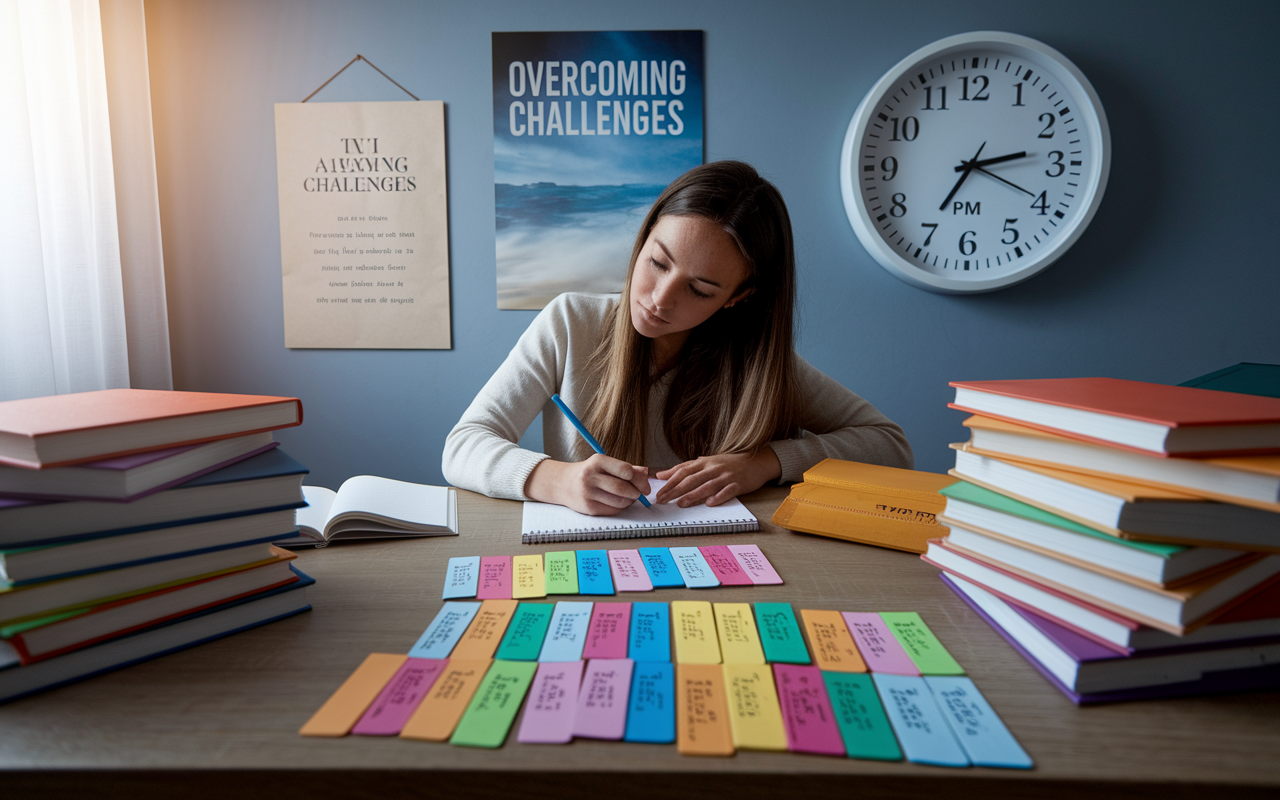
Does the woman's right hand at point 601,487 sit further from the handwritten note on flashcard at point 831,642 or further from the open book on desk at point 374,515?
the handwritten note on flashcard at point 831,642

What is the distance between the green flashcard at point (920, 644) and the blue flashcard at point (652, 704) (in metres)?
0.20

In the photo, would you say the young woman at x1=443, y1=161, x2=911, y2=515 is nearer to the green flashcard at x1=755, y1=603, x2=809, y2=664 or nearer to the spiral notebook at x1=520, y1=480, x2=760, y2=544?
the spiral notebook at x1=520, y1=480, x2=760, y2=544

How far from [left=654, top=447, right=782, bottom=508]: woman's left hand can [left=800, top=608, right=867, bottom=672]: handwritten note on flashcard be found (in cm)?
35

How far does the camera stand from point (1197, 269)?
6.06 feet

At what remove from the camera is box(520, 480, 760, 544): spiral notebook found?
2.63 ft

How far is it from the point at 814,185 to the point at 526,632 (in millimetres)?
1669

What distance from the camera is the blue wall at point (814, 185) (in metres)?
1.80

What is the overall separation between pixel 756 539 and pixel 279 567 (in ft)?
1.71

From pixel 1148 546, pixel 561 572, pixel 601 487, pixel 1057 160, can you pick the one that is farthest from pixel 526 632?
pixel 1057 160

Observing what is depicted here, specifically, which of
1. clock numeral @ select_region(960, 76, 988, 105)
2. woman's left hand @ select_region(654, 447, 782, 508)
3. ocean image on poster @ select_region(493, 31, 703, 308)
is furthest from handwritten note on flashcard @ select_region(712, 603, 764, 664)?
clock numeral @ select_region(960, 76, 988, 105)

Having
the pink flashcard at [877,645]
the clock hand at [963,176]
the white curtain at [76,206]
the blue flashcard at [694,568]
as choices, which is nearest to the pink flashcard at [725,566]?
the blue flashcard at [694,568]

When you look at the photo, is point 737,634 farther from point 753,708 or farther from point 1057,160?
point 1057,160

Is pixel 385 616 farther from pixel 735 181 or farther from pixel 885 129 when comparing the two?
pixel 885 129

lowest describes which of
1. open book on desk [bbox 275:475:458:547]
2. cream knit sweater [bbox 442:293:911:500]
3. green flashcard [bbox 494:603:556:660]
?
green flashcard [bbox 494:603:556:660]
